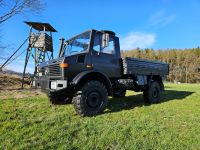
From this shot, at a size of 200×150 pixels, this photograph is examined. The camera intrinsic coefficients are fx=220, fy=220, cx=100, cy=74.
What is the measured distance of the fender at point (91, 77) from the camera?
18.5 ft

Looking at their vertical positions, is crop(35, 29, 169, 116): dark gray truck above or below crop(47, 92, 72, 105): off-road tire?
above

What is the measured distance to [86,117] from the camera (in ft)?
18.5

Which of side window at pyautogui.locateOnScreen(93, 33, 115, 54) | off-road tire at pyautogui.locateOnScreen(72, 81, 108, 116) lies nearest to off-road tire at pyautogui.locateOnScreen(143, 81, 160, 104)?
side window at pyautogui.locateOnScreen(93, 33, 115, 54)

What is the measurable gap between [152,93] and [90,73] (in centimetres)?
335

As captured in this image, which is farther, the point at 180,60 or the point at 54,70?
the point at 180,60

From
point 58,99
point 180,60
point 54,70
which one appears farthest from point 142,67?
point 180,60

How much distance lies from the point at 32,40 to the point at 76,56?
9931 millimetres

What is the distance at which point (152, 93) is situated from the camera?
838 centimetres

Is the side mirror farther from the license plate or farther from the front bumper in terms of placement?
the license plate

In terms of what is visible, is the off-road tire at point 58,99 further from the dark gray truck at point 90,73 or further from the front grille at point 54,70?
the front grille at point 54,70

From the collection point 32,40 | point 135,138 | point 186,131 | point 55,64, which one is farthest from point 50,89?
point 32,40

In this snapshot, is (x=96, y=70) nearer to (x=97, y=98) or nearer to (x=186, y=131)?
(x=97, y=98)

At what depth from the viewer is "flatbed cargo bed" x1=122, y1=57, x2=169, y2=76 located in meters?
7.20

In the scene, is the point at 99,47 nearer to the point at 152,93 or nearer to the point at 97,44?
the point at 97,44
